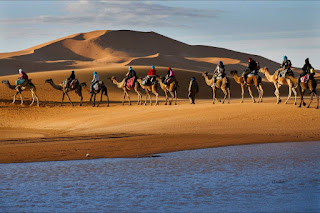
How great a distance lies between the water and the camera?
8383 millimetres

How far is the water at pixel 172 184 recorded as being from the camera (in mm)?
8383

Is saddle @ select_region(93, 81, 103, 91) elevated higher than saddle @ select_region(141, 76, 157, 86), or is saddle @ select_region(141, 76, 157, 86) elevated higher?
saddle @ select_region(141, 76, 157, 86)

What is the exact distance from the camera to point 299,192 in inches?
364

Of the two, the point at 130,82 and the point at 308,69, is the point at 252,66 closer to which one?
the point at 308,69

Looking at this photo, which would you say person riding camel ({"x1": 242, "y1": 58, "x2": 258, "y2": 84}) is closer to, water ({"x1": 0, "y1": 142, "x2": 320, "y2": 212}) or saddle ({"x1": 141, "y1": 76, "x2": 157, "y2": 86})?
saddle ({"x1": 141, "y1": 76, "x2": 157, "y2": 86})

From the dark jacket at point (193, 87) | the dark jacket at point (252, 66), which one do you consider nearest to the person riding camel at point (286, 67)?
the dark jacket at point (252, 66)

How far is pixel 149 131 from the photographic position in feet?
65.2

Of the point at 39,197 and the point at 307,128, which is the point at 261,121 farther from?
the point at 39,197

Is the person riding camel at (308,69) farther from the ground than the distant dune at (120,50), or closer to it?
closer to it

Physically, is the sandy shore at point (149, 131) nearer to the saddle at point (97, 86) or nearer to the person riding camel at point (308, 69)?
the person riding camel at point (308, 69)

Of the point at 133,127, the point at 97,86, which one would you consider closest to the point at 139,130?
the point at 133,127

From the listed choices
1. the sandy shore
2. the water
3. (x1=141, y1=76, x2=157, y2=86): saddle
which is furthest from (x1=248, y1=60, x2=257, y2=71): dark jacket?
the water

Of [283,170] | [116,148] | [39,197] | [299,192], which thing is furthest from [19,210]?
[116,148]

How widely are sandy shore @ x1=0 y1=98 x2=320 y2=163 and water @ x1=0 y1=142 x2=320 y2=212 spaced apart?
1.65 metres
